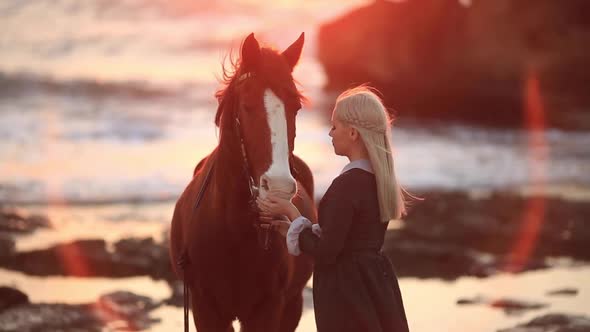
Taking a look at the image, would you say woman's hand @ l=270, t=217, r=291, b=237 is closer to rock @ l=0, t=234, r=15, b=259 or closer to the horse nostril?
the horse nostril

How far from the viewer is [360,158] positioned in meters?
4.32

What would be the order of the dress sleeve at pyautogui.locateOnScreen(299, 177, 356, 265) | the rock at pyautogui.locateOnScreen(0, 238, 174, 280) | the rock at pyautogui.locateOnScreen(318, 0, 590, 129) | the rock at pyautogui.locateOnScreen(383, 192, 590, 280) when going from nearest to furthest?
1. the dress sleeve at pyautogui.locateOnScreen(299, 177, 356, 265)
2. the rock at pyautogui.locateOnScreen(0, 238, 174, 280)
3. the rock at pyautogui.locateOnScreen(383, 192, 590, 280)
4. the rock at pyautogui.locateOnScreen(318, 0, 590, 129)

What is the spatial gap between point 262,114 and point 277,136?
6.2 inches

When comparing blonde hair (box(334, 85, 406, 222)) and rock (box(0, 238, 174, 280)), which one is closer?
blonde hair (box(334, 85, 406, 222))

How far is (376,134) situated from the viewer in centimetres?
425

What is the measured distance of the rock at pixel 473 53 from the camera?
5291 centimetres

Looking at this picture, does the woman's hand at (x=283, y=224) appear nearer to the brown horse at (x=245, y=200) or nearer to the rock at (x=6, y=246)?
the brown horse at (x=245, y=200)

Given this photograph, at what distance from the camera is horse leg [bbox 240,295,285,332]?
5.32 meters

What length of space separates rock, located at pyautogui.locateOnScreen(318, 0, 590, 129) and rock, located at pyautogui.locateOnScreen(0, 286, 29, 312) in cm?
4092

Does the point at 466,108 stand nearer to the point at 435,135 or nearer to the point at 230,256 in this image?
the point at 435,135

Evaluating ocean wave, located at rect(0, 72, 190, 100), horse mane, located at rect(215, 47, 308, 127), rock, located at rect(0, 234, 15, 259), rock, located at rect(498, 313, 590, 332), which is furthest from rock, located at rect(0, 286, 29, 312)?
ocean wave, located at rect(0, 72, 190, 100)

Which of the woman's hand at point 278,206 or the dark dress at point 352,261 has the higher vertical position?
the woman's hand at point 278,206

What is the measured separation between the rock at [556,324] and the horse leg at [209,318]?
11.7 feet

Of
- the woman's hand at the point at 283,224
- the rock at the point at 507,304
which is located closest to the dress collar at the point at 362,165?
the woman's hand at the point at 283,224
